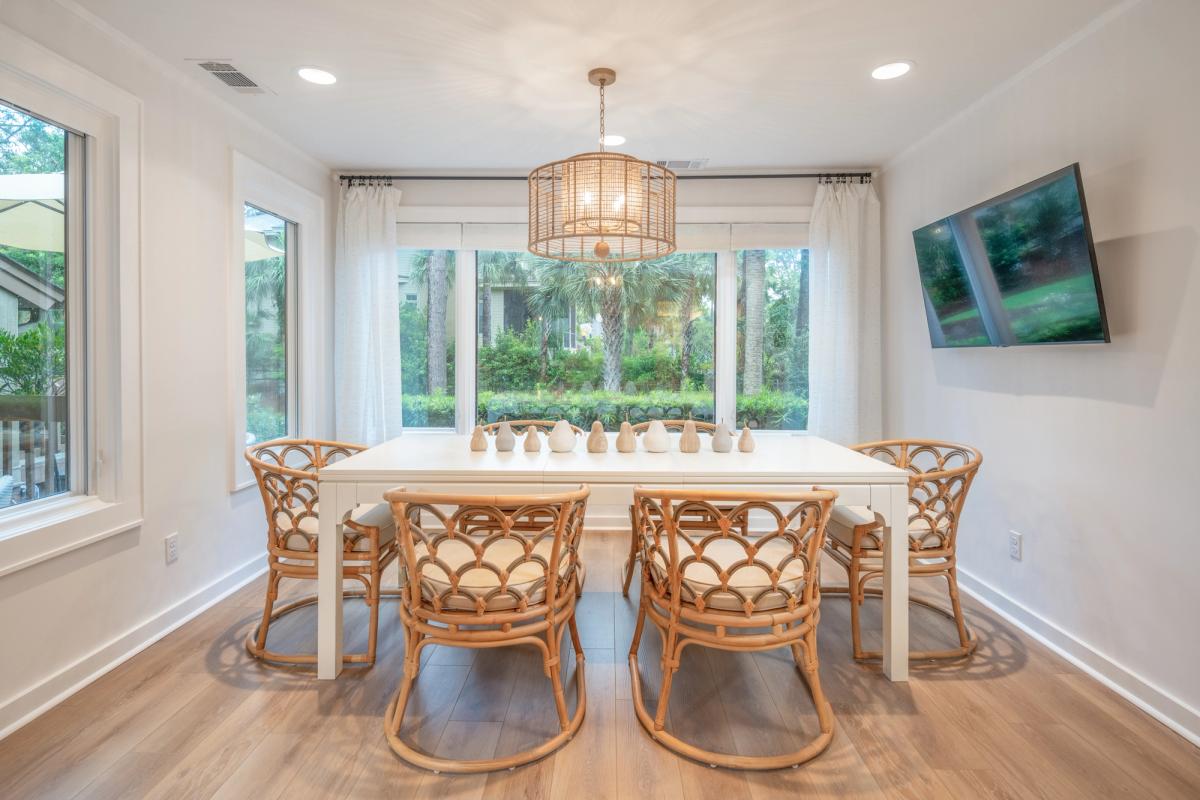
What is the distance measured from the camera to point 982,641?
2.61m

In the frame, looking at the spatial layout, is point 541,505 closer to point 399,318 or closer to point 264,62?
point 264,62

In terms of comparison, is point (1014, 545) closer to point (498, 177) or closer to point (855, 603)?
point (855, 603)

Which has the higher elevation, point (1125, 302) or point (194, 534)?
point (1125, 302)

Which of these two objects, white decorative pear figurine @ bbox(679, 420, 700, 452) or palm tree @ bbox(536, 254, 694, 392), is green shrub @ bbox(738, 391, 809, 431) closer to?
palm tree @ bbox(536, 254, 694, 392)

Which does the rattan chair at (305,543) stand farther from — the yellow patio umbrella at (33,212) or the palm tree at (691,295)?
the palm tree at (691,295)

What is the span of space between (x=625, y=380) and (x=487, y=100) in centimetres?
208

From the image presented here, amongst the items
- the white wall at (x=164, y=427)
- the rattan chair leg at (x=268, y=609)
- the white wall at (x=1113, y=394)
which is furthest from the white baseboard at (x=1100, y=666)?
the white wall at (x=164, y=427)

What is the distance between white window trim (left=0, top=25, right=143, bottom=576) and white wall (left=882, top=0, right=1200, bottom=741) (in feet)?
12.3

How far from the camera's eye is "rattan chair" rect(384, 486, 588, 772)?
1.78 metres

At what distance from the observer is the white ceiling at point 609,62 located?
2273 millimetres

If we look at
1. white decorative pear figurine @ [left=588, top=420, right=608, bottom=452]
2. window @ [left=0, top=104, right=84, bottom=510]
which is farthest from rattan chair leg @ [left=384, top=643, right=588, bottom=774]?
window @ [left=0, top=104, right=84, bottom=510]

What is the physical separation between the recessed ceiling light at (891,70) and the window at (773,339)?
1582 millimetres

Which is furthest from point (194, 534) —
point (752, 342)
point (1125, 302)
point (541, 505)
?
point (1125, 302)

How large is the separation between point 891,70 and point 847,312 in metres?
1.66
